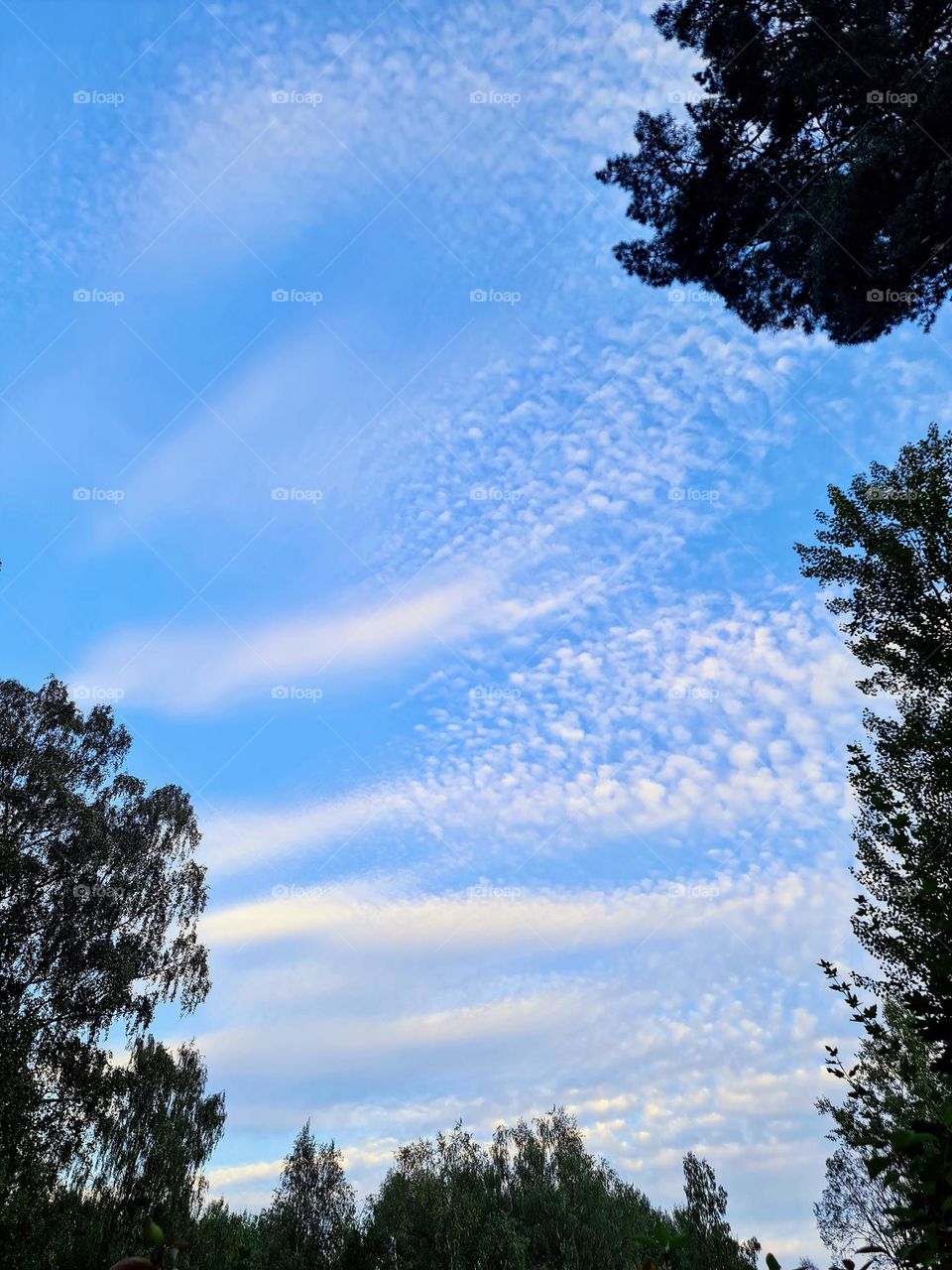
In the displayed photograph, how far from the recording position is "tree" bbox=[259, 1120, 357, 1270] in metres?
27.2

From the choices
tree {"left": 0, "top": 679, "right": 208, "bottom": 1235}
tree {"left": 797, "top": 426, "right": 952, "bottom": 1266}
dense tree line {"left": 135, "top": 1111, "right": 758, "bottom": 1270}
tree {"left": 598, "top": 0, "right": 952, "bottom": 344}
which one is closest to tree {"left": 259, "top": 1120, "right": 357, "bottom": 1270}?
dense tree line {"left": 135, "top": 1111, "right": 758, "bottom": 1270}

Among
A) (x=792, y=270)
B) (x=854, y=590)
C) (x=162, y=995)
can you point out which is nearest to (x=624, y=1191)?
(x=162, y=995)

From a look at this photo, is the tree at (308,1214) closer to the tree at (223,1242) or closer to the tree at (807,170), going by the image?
the tree at (223,1242)

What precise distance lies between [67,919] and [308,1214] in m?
15.1

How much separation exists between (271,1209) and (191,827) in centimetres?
1447

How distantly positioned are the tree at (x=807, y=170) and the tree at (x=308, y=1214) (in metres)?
31.7

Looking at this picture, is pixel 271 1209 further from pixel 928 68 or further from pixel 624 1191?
pixel 928 68

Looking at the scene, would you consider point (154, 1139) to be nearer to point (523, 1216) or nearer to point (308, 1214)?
point (308, 1214)

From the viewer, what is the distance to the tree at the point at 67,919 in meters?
20.7

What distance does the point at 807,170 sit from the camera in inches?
497

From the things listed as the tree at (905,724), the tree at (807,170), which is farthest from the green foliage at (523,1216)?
Answer: the tree at (807,170)

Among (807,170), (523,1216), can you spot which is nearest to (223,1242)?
(523,1216)

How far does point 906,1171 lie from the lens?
6.97 feet

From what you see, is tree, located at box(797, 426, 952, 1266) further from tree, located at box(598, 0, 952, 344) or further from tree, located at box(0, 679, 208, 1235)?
tree, located at box(0, 679, 208, 1235)
